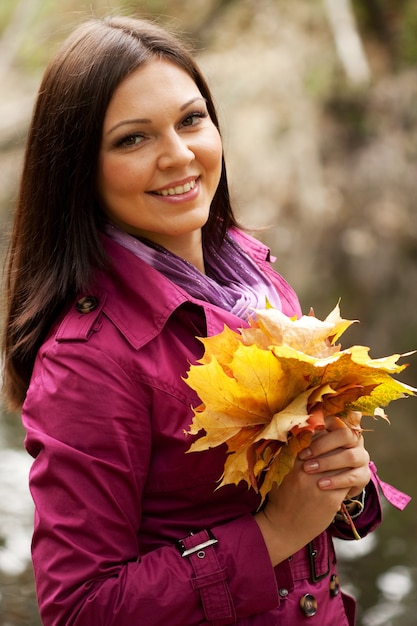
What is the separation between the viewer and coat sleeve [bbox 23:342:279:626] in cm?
134

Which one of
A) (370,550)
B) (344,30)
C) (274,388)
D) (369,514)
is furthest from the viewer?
(344,30)

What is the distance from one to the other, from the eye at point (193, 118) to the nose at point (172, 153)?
0.06 m

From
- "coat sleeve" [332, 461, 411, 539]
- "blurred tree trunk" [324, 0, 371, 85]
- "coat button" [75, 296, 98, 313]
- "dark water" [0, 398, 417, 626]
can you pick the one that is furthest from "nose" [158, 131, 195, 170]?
"blurred tree trunk" [324, 0, 371, 85]

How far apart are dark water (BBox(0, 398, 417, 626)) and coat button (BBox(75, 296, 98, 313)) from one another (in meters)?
1.75

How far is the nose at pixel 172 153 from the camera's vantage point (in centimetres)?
152

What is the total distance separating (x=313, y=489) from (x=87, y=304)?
1.58ft

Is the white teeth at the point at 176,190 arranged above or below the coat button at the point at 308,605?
above

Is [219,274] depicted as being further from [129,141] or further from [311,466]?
[311,466]

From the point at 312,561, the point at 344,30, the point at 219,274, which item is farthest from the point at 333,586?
the point at 344,30

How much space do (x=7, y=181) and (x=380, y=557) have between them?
4.97 metres

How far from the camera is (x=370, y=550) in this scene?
338 centimetres

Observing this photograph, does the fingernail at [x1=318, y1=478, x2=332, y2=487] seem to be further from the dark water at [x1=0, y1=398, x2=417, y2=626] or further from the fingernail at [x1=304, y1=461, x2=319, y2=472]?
the dark water at [x1=0, y1=398, x2=417, y2=626]

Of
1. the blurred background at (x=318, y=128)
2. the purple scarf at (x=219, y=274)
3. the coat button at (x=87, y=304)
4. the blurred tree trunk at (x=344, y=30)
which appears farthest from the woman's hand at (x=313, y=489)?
the blurred tree trunk at (x=344, y=30)

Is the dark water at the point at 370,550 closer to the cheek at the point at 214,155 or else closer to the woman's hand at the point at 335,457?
the woman's hand at the point at 335,457
